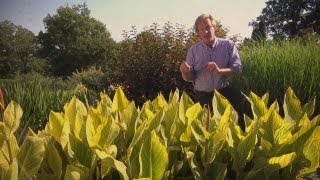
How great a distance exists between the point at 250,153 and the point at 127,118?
40 cm

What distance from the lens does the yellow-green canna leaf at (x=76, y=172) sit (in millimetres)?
1042

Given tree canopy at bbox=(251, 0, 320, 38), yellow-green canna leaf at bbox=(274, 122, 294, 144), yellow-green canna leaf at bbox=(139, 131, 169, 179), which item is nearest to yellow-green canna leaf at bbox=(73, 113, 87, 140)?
yellow-green canna leaf at bbox=(139, 131, 169, 179)

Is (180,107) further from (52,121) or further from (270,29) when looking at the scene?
(270,29)

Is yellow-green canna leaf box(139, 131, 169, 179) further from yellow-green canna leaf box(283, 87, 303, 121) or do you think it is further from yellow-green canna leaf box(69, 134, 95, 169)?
yellow-green canna leaf box(283, 87, 303, 121)

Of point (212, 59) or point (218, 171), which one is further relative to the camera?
point (212, 59)

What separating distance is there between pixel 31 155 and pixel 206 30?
331 cm

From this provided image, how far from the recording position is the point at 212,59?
14.1 ft

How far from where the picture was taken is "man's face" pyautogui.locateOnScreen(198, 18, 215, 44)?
163 inches

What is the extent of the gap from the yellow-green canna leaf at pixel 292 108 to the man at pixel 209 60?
252 centimetres

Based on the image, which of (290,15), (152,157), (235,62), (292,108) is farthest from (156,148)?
(290,15)

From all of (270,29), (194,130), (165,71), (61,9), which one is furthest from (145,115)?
(61,9)

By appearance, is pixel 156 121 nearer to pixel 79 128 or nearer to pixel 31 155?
pixel 79 128

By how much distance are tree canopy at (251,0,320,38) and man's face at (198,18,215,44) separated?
41124 millimetres

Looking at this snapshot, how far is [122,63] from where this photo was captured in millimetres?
10008
